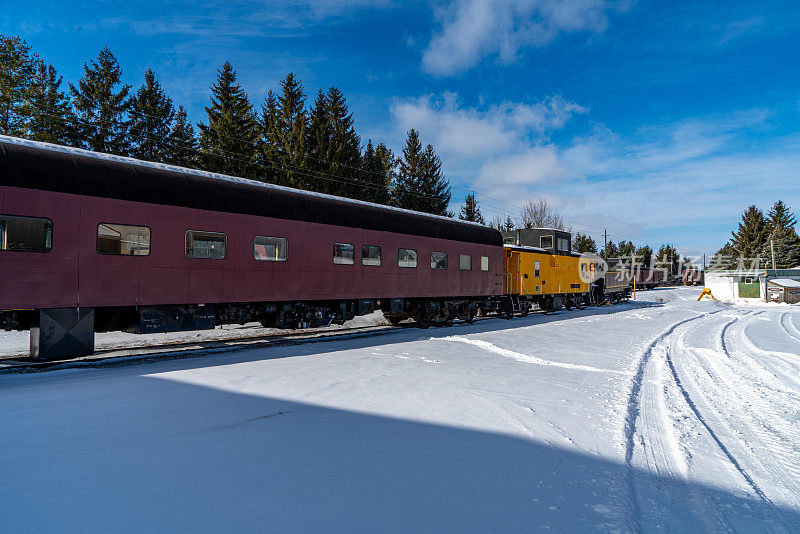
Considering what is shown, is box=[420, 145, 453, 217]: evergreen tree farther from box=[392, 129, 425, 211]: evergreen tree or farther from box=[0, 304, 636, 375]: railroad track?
box=[0, 304, 636, 375]: railroad track

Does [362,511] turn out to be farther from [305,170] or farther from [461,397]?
[305,170]

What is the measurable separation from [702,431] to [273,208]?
30.1ft

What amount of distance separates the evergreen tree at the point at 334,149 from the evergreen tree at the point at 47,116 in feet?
50.5

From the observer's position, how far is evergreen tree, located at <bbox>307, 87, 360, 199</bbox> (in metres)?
29.2

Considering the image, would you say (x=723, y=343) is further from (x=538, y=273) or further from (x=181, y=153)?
(x=181, y=153)

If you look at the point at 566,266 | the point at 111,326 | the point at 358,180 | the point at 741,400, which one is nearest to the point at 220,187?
the point at 111,326

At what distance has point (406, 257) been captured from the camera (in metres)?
13.3

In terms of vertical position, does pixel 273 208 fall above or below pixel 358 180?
below

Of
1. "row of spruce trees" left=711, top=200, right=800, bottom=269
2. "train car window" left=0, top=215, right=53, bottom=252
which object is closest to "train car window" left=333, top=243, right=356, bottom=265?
"train car window" left=0, top=215, right=53, bottom=252

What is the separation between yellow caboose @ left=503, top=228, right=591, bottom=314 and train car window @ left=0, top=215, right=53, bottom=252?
51.1 ft

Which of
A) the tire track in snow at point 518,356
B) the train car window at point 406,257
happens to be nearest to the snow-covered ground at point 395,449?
the tire track in snow at point 518,356

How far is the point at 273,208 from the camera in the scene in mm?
10102

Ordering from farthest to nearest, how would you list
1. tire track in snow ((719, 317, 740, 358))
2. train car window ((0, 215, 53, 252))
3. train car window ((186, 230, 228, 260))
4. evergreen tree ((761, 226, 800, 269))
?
evergreen tree ((761, 226, 800, 269)) < tire track in snow ((719, 317, 740, 358)) < train car window ((186, 230, 228, 260)) < train car window ((0, 215, 53, 252))

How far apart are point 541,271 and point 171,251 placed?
650 inches
